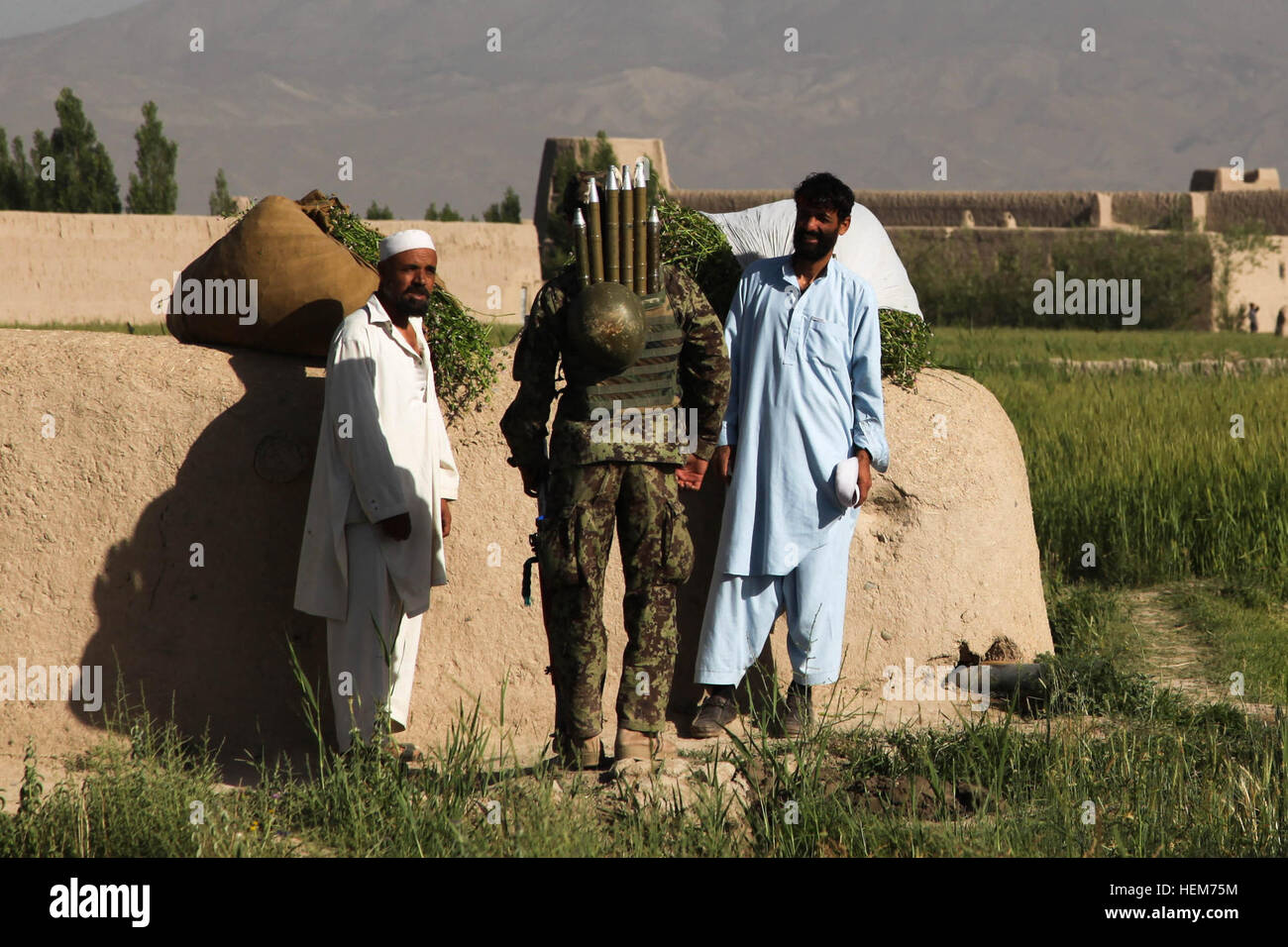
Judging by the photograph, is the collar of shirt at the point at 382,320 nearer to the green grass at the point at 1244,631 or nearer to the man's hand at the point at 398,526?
→ the man's hand at the point at 398,526

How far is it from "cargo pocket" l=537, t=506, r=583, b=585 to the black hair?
1.20 m

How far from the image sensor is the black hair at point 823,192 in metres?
4.29

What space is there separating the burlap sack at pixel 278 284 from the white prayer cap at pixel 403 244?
1.89 ft

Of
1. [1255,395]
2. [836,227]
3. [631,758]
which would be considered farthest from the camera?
[1255,395]

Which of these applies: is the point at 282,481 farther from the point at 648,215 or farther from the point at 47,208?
the point at 47,208

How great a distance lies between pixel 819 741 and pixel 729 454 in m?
0.97

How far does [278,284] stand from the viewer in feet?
15.6

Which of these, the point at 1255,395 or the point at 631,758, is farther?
the point at 1255,395

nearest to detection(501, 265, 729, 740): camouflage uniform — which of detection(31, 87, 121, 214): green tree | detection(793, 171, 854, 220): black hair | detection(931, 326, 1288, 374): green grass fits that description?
detection(793, 171, 854, 220): black hair

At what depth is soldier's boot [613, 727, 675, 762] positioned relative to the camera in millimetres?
3973

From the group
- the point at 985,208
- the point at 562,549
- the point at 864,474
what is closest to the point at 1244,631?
the point at 864,474

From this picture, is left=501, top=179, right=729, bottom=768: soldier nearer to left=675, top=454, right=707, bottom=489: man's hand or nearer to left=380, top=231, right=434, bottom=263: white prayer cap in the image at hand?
left=675, top=454, right=707, bottom=489: man's hand
